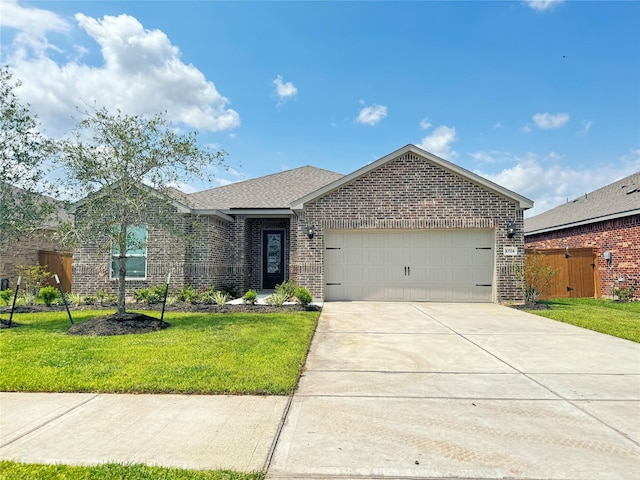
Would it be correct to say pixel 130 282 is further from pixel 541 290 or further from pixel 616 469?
pixel 541 290

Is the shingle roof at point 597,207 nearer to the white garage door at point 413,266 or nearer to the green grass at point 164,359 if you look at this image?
the white garage door at point 413,266

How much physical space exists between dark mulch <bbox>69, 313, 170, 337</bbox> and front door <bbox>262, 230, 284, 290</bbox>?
7.13 metres

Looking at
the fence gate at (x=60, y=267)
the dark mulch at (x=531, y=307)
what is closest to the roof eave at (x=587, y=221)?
the dark mulch at (x=531, y=307)

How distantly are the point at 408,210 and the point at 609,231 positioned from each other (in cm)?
914

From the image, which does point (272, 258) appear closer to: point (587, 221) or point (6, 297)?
point (6, 297)

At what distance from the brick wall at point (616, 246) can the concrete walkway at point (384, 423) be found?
10.8 m

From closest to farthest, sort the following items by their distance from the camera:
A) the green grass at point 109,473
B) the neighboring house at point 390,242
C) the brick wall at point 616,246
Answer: the green grass at point 109,473 < the neighboring house at point 390,242 < the brick wall at point 616,246

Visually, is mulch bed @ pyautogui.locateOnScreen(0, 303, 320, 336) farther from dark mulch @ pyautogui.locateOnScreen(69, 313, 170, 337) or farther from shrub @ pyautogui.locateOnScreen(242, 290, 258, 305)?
shrub @ pyautogui.locateOnScreen(242, 290, 258, 305)

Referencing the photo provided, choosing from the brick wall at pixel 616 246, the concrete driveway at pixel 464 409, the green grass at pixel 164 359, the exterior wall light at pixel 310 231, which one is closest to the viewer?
the concrete driveway at pixel 464 409

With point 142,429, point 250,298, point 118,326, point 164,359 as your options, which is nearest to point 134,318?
point 118,326

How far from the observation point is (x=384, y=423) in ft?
11.5

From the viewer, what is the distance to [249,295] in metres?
11.1

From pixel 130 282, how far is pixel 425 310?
9455 millimetres

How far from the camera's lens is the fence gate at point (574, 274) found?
1551 centimetres
